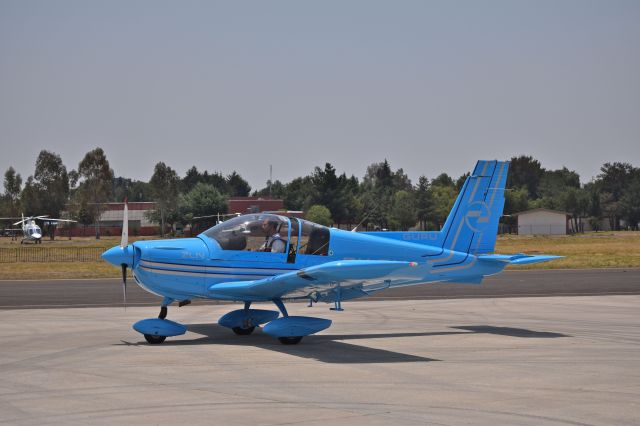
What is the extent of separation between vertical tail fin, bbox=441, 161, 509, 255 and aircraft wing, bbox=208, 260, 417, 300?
3.80 metres

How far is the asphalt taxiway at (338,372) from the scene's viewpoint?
7855 mm

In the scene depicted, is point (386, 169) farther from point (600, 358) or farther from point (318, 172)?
point (600, 358)

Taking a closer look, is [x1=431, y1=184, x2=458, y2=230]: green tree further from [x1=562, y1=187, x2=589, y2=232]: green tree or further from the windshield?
the windshield

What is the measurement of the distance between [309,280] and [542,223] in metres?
103

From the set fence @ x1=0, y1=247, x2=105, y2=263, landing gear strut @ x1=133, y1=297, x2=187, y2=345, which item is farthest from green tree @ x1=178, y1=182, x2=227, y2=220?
landing gear strut @ x1=133, y1=297, x2=187, y2=345

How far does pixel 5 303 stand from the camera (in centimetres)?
2064

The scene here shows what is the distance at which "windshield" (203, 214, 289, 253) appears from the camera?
13.9 meters

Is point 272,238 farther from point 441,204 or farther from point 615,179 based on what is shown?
point 615,179

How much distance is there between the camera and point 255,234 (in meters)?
13.9

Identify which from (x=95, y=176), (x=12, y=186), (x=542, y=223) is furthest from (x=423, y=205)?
(x=12, y=186)

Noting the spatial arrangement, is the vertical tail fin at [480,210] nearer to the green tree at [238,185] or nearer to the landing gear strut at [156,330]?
the landing gear strut at [156,330]

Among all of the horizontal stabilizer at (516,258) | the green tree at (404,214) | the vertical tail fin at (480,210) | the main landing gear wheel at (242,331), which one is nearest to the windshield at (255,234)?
the main landing gear wheel at (242,331)

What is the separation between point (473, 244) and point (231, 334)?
501 cm

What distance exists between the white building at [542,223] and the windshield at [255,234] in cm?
9892
